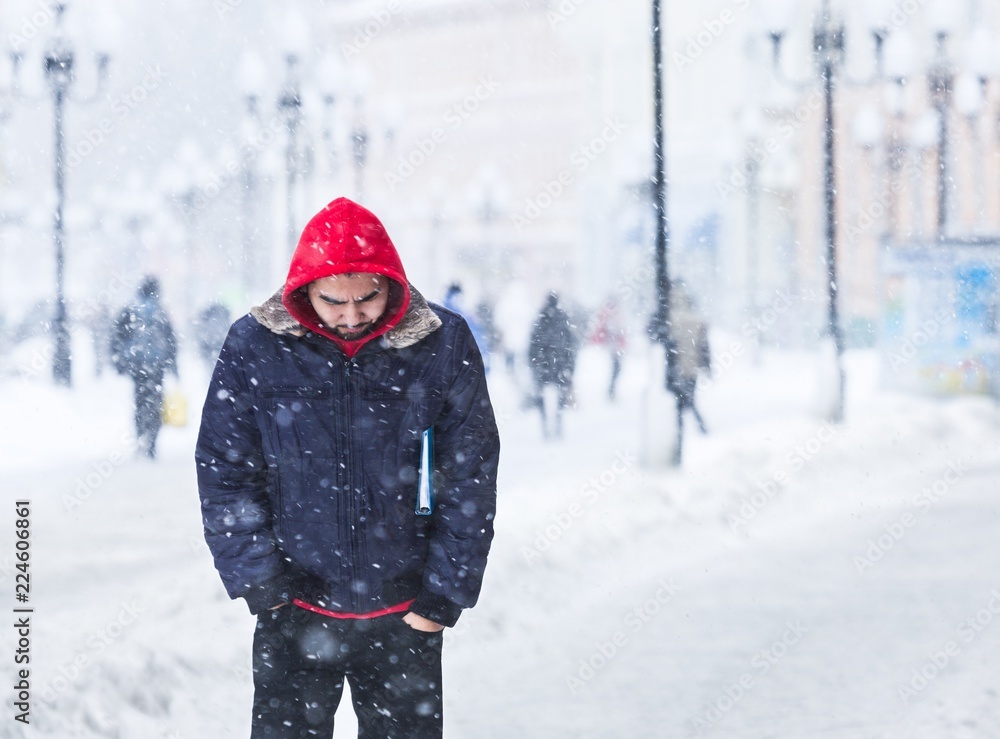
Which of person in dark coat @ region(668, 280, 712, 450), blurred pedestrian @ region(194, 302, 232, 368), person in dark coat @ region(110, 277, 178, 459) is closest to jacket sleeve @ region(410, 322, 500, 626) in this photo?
person in dark coat @ region(668, 280, 712, 450)

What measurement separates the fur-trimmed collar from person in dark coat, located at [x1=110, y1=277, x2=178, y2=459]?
282 inches

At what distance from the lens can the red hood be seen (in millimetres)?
1991

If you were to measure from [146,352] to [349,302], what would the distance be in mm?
7394

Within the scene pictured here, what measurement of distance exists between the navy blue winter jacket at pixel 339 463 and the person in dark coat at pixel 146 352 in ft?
23.4

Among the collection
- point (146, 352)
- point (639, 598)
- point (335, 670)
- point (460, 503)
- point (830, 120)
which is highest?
point (830, 120)

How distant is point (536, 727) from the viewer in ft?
11.3

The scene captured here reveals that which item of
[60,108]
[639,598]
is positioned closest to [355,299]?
[639,598]

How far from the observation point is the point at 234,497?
2.06 m

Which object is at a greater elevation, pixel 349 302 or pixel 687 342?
pixel 349 302

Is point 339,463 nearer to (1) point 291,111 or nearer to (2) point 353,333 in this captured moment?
(2) point 353,333

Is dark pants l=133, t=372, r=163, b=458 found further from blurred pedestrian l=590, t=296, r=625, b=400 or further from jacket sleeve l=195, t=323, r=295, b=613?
jacket sleeve l=195, t=323, r=295, b=613

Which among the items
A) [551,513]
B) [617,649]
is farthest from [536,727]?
[551,513]

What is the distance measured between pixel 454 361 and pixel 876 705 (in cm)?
244

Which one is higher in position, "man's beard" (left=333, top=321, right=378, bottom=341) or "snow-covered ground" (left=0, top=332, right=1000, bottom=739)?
"man's beard" (left=333, top=321, right=378, bottom=341)
